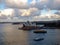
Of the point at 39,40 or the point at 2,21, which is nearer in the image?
the point at 2,21

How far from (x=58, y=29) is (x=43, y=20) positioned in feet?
2.72

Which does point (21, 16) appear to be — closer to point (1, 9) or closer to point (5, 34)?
point (1, 9)

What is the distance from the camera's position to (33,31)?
296 inches

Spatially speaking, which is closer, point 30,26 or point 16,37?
point 30,26

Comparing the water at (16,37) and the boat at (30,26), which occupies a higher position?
the boat at (30,26)

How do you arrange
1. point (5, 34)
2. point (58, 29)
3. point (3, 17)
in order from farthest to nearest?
point (5, 34) → point (58, 29) → point (3, 17)

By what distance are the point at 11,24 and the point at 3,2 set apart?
34.8 inches

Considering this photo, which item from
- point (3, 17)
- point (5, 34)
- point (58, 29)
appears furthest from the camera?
point (5, 34)

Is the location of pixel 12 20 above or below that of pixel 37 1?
below

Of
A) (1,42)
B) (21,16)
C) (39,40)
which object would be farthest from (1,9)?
(39,40)

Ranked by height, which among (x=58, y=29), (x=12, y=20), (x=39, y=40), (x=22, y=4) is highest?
(x=22, y=4)

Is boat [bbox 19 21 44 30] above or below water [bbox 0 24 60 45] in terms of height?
above

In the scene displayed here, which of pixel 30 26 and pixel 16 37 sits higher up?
pixel 30 26

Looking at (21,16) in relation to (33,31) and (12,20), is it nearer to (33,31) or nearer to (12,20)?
(12,20)
